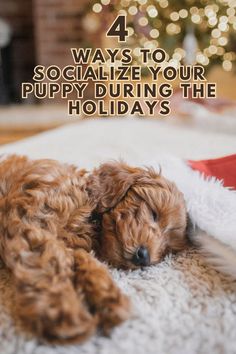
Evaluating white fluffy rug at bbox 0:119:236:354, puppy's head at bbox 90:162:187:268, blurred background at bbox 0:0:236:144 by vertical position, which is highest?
blurred background at bbox 0:0:236:144

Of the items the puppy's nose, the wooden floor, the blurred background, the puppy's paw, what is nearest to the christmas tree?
the blurred background

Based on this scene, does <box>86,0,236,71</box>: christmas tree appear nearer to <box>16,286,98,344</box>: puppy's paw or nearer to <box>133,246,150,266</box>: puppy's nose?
<box>133,246,150,266</box>: puppy's nose

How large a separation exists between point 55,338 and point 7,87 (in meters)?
4.91

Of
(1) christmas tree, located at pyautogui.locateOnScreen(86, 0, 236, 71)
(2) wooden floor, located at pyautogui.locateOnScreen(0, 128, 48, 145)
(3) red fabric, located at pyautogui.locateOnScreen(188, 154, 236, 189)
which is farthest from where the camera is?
(2) wooden floor, located at pyautogui.locateOnScreen(0, 128, 48, 145)

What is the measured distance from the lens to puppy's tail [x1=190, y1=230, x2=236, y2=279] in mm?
1307

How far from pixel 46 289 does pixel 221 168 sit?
0.94m

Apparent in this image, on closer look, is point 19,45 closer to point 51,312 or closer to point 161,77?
point 161,77

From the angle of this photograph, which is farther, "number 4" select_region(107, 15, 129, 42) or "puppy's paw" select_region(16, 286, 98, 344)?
"number 4" select_region(107, 15, 129, 42)

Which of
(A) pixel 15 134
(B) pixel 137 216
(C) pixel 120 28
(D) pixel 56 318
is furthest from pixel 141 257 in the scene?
(A) pixel 15 134

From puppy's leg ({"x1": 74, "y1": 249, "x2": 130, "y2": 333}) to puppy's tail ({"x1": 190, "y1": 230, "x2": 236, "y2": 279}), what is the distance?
35 centimetres

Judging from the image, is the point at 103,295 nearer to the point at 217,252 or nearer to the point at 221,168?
the point at 217,252

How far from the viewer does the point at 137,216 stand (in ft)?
4.52

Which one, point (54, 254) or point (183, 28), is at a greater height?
point (183, 28)

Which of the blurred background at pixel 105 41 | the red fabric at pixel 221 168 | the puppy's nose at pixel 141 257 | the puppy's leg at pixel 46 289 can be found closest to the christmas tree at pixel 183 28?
the blurred background at pixel 105 41
